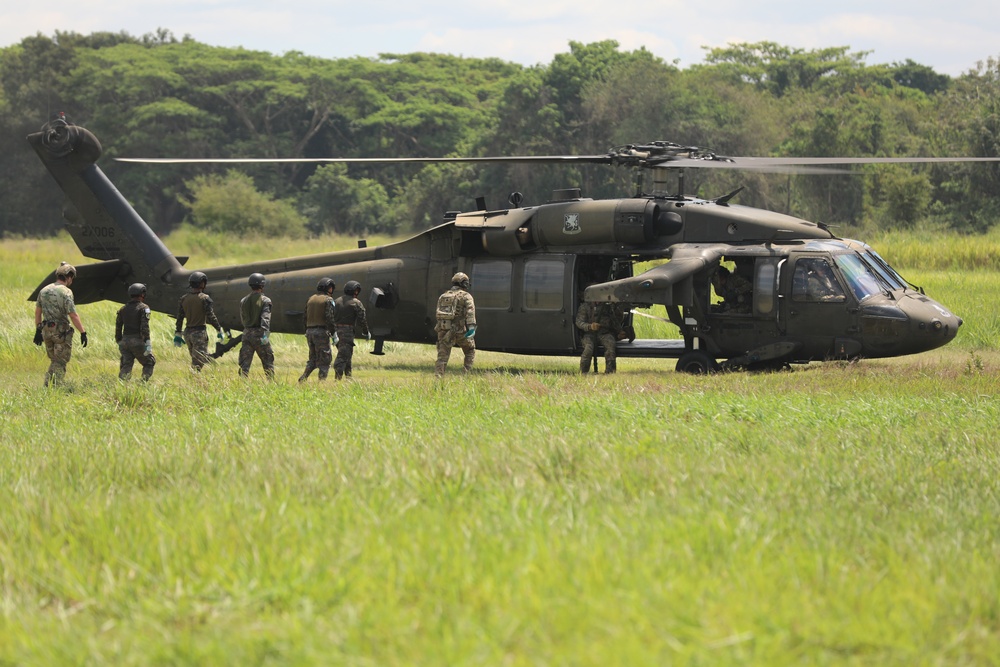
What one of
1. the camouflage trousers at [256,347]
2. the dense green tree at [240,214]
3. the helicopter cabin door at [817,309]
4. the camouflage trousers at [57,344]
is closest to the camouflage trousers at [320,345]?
the camouflage trousers at [256,347]

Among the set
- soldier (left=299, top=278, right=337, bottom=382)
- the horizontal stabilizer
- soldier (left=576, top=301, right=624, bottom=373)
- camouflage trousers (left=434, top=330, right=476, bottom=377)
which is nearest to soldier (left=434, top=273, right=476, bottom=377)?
camouflage trousers (left=434, top=330, right=476, bottom=377)

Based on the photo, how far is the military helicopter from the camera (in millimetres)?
13797

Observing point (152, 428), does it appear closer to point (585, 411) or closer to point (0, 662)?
point (585, 411)

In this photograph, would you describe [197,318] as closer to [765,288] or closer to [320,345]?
[320,345]

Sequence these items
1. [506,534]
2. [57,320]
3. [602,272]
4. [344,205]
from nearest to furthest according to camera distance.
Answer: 1. [506,534]
2. [57,320]
3. [602,272]
4. [344,205]

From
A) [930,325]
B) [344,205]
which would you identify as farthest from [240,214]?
[930,325]

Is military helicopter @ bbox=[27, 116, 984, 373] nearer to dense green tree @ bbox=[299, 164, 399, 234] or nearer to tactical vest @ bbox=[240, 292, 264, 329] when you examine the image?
tactical vest @ bbox=[240, 292, 264, 329]

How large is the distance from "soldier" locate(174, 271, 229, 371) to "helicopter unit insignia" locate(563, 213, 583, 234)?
4617 millimetres

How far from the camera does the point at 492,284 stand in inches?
611

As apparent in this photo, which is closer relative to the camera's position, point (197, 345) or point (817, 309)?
point (817, 309)

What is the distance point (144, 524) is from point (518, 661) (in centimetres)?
254

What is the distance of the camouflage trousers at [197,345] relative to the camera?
14.3m

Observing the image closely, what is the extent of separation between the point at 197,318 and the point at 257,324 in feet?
2.78

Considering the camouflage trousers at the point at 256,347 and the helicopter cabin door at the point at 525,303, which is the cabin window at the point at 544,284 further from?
the camouflage trousers at the point at 256,347
